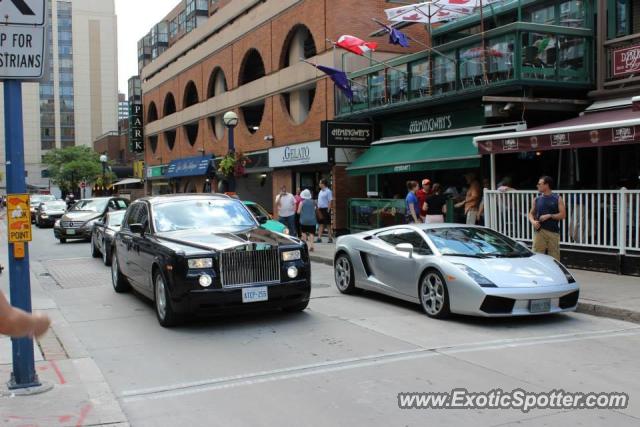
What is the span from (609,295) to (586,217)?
3086mm

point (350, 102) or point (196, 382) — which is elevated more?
point (350, 102)

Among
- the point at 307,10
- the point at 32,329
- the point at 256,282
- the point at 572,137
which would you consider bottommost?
the point at 256,282

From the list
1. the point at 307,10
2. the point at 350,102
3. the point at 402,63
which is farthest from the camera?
the point at 307,10

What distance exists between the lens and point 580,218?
12.4 meters

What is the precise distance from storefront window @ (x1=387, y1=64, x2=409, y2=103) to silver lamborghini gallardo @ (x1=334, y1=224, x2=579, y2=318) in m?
9.48

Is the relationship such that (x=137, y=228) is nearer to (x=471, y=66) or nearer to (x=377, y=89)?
(x=471, y=66)

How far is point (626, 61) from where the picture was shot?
1420 cm

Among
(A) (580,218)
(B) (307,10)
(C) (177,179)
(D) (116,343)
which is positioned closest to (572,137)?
(A) (580,218)

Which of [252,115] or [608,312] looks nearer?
[608,312]

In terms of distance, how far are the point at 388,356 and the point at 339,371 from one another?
72cm

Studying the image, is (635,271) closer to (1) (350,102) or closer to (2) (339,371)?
(2) (339,371)

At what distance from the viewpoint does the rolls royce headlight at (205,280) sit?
7.52m

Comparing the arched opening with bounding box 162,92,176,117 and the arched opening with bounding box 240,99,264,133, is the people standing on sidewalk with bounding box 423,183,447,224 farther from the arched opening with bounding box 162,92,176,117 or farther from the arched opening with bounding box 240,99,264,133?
the arched opening with bounding box 162,92,176,117

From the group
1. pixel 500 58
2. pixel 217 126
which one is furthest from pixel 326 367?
pixel 217 126
